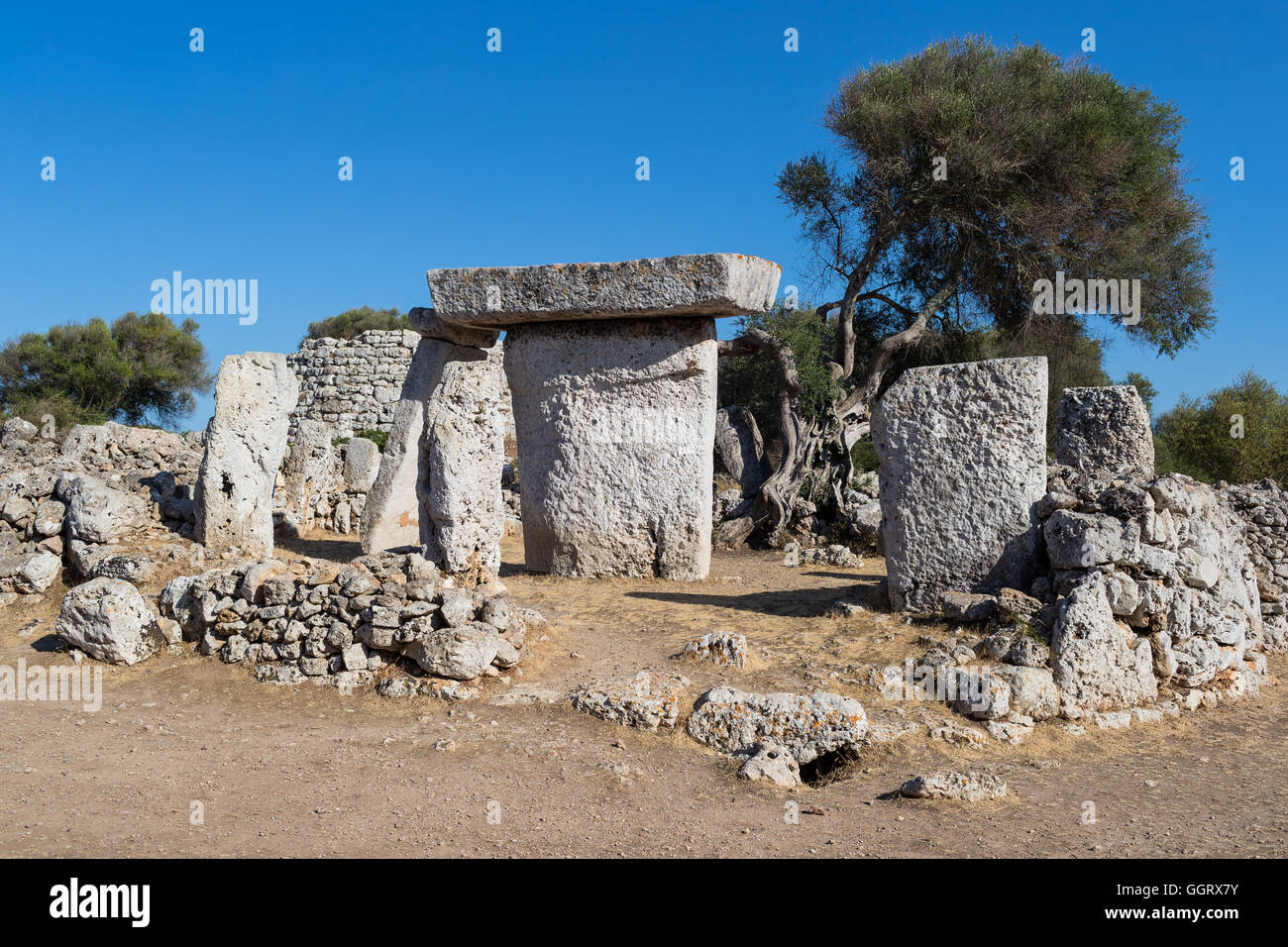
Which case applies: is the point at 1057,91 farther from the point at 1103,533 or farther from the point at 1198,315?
the point at 1103,533

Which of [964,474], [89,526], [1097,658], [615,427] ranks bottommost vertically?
[1097,658]

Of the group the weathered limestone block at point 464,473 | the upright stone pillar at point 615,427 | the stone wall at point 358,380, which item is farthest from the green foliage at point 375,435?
the weathered limestone block at point 464,473

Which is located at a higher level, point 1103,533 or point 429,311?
point 429,311

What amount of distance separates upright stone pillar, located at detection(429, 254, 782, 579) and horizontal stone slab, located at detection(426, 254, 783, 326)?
32 mm

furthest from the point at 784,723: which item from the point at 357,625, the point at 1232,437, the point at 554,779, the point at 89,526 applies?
the point at 1232,437

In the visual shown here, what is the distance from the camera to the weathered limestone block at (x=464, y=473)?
24.9 feet

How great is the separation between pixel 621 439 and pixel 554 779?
4.66 metres

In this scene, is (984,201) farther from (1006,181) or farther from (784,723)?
(784,723)

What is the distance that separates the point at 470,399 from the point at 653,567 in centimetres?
255

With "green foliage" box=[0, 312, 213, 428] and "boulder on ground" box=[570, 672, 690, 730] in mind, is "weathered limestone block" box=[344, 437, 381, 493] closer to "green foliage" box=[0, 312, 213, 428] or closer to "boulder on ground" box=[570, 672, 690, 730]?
"boulder on ground" box=[570, 672, 690, 730]

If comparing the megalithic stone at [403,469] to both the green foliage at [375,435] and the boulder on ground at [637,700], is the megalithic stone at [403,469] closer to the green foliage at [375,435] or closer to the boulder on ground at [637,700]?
the boulder on ground at [637,700]

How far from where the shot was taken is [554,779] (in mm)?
4738

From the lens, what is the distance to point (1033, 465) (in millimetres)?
6863
